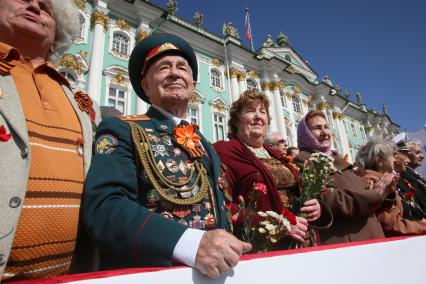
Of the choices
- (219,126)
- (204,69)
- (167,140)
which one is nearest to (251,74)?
(204,69)

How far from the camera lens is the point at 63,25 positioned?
174cm

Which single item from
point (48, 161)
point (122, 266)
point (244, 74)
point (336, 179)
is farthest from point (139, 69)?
point (244, 74)

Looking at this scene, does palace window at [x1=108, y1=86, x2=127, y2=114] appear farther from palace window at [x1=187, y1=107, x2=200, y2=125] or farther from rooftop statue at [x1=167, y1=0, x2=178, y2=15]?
rooftop statue at [x1=167, y1=0, x2=178, y2=15]

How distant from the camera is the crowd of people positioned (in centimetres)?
94

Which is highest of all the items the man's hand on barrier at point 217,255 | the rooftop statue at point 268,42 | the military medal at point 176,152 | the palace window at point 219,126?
the rooftop statue at point 268,42

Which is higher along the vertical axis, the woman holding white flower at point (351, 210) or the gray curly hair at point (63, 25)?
the gray curly hair at point (63, 25)

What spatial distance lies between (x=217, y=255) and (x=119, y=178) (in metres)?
0.56

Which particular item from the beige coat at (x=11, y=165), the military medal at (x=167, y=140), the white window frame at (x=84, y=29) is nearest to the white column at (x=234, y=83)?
the white window frame at (x=84, y=29)

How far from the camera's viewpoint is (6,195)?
2.94ft

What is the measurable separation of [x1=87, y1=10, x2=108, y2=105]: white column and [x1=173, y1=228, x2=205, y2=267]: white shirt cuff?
10061 mm

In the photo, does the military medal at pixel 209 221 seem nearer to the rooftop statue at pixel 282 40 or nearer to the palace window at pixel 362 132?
the rooftop statue at pixel 282 40

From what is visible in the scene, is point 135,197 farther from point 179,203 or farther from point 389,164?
point 389,164

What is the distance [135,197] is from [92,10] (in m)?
13.1

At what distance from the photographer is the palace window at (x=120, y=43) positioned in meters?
12.1
